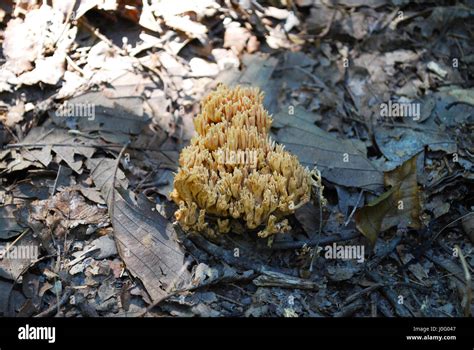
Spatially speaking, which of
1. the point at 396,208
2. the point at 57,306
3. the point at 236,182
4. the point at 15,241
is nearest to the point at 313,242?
the point at 396,208

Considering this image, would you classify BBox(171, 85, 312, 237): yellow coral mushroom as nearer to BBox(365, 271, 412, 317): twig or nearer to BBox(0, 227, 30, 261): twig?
BBox(365, 271, 412, 317): twig

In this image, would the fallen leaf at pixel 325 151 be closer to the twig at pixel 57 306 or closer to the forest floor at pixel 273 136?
the forest floor at pixel 273 136

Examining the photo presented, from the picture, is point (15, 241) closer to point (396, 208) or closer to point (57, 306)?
point (57, 306)

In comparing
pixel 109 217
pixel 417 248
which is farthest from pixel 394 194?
pixel 109 217

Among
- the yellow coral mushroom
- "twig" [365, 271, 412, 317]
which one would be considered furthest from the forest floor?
the yellow coral mushroom

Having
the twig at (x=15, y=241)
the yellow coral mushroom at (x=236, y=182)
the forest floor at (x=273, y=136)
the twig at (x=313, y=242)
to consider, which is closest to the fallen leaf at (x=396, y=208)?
the forest floor at (x=273, y=136)

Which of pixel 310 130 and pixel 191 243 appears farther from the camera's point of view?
pixel 310 130

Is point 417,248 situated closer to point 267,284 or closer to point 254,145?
point 267,284

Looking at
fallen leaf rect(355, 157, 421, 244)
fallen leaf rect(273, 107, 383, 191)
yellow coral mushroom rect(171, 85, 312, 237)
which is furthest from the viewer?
fallen leaf rect(273, 107, 383, 191)
